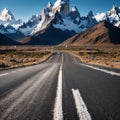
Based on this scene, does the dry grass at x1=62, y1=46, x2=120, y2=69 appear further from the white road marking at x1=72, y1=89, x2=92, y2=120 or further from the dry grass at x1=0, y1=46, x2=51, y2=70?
the white road marking at x1=72, y1=89, x2=92, y2=120

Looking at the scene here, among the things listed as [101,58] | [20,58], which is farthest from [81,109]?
[20,58]

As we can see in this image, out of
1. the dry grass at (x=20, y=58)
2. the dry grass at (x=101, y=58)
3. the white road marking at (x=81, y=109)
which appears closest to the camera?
the white road marking at (x=81, y=109)

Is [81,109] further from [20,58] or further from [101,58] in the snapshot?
[20,58]

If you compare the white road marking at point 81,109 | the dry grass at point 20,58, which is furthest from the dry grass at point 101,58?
the white road marking at point 81,109

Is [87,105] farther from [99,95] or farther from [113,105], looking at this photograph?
[99,95]

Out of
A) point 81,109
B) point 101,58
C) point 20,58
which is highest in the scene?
point 81,109

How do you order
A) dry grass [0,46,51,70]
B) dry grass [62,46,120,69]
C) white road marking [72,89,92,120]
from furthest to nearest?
dry grass [0,46,51,70] < dry grass [62,46,120,69] < white road marking [72,89,92,120]

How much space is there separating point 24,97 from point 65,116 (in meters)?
2.62

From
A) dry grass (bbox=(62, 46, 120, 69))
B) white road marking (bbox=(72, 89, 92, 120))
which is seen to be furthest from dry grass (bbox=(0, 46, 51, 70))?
white road marking (bbox=(72, 89, 92, 120))

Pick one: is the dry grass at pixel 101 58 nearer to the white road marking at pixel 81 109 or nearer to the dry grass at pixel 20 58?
the dry grass at pixel 20 58

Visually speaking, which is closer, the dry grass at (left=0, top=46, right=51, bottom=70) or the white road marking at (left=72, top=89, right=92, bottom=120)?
the white road marking at (left=72, top=89, right=92, bottom=120)

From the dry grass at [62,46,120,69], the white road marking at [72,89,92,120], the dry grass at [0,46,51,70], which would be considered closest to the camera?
the white road marking at [72,89,92,120]

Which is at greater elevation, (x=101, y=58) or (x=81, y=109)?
(x=81, y=109)

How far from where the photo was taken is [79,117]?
519cm
